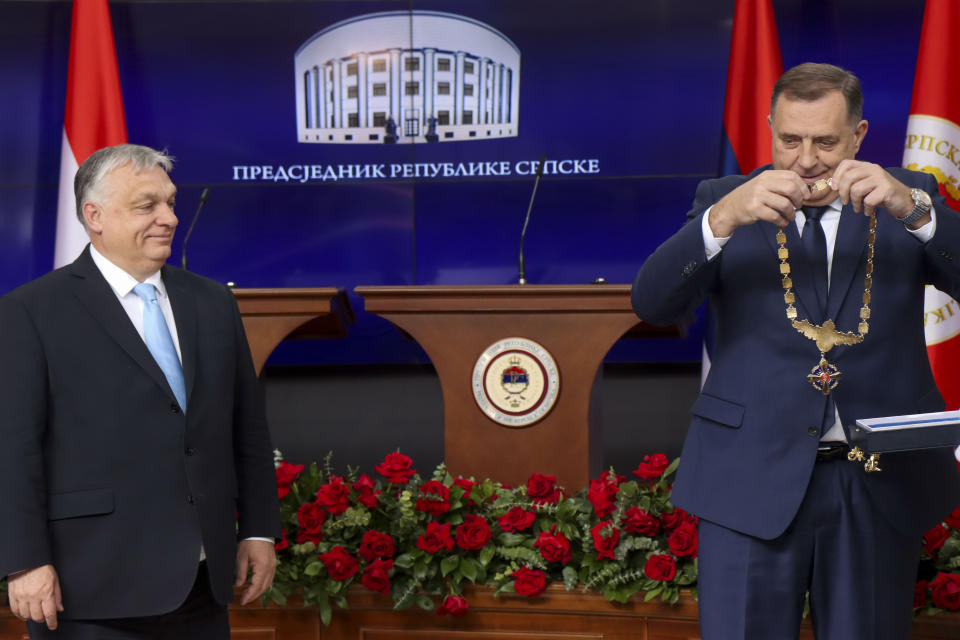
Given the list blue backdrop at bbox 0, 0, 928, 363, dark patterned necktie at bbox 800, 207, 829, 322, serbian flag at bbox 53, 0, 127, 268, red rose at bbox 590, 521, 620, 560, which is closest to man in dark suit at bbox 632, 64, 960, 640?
dark patterned necktie at bbox 800, 207, 829, 322

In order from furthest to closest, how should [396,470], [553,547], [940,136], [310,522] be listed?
1. [940,136]
2. [396,470]
3. [310,522]
4. [553,547]

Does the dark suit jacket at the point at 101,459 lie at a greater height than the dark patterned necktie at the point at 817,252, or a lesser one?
lesser

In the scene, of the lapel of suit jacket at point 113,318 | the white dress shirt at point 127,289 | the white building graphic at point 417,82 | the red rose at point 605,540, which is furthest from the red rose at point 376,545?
the white building graphic at point 417,82

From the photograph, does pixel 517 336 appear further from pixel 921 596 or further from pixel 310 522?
pixel 921 596

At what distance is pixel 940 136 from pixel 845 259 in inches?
114

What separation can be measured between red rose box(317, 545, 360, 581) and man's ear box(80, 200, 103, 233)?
49.8 inches

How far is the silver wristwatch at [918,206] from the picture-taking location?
1679mm

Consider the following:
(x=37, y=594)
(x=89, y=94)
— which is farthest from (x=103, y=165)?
(x=89, y=94)

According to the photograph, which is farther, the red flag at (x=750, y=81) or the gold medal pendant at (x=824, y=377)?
the red flag at (x=750, y=81)

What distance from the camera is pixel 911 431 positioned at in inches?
61.4

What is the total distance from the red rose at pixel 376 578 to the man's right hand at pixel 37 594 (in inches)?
44.9

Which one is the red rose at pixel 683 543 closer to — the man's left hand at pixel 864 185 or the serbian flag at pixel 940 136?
the man's left hand at pixel 864 185

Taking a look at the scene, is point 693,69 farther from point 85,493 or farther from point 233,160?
point 85,493

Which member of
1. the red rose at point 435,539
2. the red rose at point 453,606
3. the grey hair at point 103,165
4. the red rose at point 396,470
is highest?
the grey hair at point 103,165
